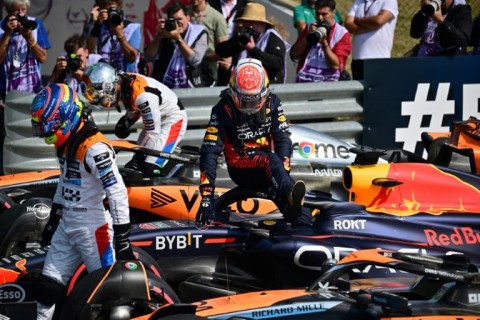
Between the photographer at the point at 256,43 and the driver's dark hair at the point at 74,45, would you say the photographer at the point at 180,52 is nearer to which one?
the photographer at the point at 256,43

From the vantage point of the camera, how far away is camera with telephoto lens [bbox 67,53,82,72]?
13.1 meters

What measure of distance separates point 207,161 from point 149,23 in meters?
6.78

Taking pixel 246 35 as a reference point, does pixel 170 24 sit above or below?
above

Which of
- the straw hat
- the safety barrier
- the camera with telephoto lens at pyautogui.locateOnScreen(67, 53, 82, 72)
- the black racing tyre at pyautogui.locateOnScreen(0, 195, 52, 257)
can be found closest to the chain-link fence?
the safety barrier

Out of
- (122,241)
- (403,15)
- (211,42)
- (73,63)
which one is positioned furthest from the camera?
(403,15)

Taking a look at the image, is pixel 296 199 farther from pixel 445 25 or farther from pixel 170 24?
pixel 445 25

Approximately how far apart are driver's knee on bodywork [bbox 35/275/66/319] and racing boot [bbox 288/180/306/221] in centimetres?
204

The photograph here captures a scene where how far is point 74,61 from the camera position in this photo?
13.2m

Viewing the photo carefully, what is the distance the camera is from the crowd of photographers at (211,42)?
1340cm

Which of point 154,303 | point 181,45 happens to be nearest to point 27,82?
point 181,45

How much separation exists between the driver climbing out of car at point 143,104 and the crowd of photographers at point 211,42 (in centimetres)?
179

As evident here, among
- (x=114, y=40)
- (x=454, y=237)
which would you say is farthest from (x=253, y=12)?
(x=454, y=237)

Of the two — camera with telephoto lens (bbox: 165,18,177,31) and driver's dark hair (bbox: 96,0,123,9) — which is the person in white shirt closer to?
camera with telephoto lens (bbox: 165,18,177,31)

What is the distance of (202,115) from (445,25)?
3153 millimetres
